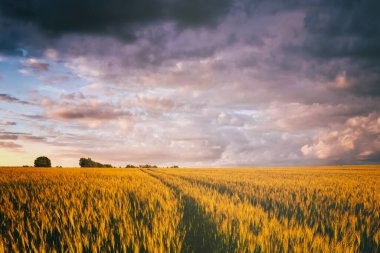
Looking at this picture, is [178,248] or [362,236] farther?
[362,236]

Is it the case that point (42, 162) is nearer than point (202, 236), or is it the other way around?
point (202, 236)

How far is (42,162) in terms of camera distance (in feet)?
208

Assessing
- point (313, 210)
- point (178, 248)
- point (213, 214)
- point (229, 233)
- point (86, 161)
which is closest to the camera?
point (178, 248)

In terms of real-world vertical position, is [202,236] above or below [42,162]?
below

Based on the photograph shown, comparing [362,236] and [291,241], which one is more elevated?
[291,241]

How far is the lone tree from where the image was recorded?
63.0 metres

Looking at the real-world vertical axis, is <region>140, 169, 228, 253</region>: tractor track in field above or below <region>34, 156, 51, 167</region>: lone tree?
below

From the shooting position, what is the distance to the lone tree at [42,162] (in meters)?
63.0

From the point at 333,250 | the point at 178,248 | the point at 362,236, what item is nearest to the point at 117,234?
the point at 178,248

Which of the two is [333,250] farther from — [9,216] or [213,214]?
[9,216]

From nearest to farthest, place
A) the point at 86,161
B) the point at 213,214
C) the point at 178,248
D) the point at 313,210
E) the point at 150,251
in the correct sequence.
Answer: the point at 150,251
the point at 178,248
the point at 213,214
the point at 313,210
the point at 86,161

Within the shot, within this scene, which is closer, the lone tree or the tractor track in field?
the tractor track in field

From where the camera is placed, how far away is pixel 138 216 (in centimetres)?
536

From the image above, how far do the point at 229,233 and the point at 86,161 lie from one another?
257 feet
